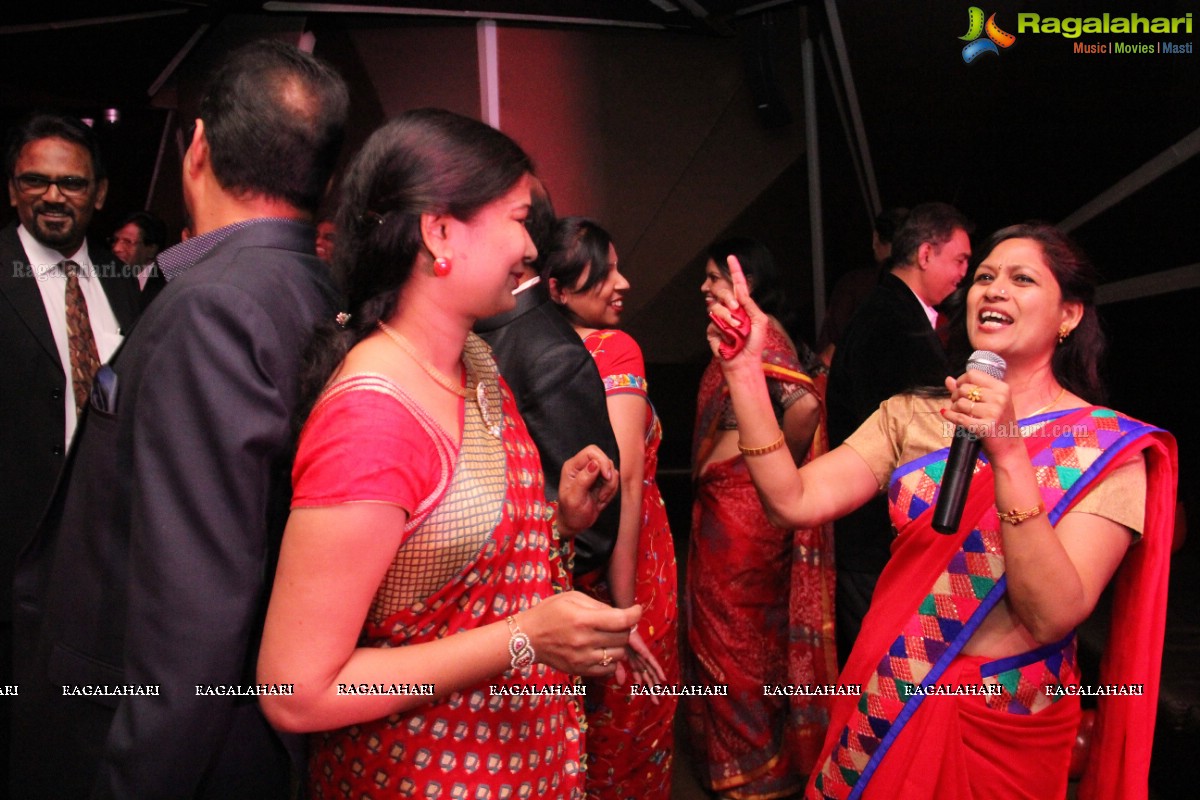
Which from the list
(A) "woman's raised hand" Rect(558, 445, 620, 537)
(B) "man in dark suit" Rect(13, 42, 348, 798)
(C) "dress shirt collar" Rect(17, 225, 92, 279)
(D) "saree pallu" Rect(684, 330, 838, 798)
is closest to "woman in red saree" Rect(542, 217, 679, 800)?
(D) "saree pallu" Rect(684, 330, 838, 798)

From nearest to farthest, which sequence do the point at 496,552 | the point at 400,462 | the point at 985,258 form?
the point at 400,462
the point at 496,552
the point at 985,258

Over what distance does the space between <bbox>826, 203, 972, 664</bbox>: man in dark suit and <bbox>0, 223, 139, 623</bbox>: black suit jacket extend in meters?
1.95

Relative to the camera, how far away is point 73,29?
14.1 ft

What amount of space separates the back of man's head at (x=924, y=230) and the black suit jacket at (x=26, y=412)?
7.47 ft

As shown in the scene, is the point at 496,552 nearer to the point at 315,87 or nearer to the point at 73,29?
the point at 315,87

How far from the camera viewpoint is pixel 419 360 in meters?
1.07

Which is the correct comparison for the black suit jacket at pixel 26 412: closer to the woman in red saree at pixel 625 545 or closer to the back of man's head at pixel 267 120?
the woman in red saree at pixel 625 545

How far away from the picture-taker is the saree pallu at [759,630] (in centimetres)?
265

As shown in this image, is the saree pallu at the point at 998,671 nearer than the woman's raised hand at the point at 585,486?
No

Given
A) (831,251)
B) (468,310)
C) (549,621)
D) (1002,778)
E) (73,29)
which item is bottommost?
(1002,778)

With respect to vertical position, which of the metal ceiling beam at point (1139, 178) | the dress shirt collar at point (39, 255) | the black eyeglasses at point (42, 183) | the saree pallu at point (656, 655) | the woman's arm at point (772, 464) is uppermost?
the metal ceiling beam at point (1139, 178)

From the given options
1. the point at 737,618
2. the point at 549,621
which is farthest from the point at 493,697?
the point at 737,618

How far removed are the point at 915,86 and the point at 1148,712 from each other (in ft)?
8.58

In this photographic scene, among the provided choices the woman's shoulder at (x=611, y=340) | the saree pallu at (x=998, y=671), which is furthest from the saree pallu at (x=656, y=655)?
the saree pallu at (x=998, y=671)
